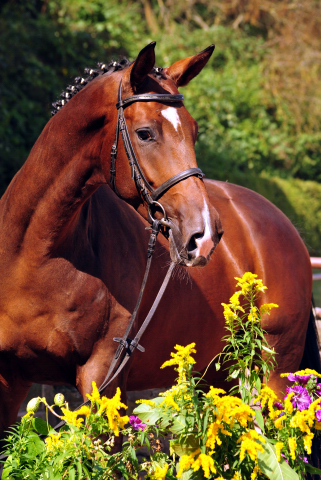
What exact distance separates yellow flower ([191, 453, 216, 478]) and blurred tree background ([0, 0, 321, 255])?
777 centimetres

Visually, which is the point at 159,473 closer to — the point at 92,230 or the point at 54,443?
the point at 54,443

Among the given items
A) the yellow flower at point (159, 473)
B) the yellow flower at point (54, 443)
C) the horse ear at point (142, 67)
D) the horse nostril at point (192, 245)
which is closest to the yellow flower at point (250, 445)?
the yellow flower at point (159, 473)

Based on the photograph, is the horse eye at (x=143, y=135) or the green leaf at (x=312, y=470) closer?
the green leaf at (x=312, y=470)

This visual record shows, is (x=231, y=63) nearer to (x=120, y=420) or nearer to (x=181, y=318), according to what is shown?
(x=181, y=318)

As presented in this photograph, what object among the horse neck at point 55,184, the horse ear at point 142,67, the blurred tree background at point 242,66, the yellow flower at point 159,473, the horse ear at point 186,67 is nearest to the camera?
the yellow flower at point 159,473

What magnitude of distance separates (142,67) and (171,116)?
0.74ft

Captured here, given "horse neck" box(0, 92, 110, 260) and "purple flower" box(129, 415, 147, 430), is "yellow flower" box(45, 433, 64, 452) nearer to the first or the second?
"purple flower" box(129, 415, 147, 430)

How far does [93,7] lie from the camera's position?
1185 cm

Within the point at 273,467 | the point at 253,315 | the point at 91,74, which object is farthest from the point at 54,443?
the point at 91,74

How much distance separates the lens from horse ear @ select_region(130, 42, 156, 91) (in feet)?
6.28

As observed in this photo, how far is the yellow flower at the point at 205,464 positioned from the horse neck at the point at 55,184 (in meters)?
1.06

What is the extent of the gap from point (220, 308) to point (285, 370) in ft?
2.14

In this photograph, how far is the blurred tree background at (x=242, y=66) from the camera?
34.6 ft

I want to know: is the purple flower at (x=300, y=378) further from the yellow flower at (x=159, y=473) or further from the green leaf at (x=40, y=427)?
the green leaf at (x=40, y=427)
